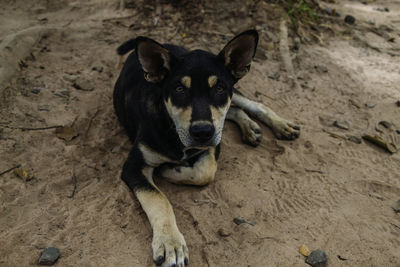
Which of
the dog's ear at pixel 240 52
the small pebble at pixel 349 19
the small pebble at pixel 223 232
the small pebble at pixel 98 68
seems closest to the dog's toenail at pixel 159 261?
the small pebble at pixel 223 232

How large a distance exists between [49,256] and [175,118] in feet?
5.16

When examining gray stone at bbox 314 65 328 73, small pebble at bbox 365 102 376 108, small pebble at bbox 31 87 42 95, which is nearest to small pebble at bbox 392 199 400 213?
small pebble at bbox 365 102 376 108

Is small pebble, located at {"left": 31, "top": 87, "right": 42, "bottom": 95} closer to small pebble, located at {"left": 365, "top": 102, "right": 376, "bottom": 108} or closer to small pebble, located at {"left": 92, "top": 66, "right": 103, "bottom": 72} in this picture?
small pebble, located at {"left": 92, "top": 66, "right": 103, "bottom": 72}

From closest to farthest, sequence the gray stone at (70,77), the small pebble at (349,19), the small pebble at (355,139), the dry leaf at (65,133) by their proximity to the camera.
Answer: the dry leaf at (65,133)
the small pebble at (355,139)
the gray stone at (70,77)
the small pebble at (349,19)

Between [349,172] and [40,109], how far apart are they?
3.95 m

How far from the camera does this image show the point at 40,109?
4.35 meters

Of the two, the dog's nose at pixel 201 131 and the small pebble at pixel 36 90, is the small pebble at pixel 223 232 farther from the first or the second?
the small pebble at pixel 36 90

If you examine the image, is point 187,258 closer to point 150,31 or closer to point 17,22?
point 150,31

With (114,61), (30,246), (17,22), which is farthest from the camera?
(17,22)

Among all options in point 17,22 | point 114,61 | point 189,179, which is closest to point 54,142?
point 189,179

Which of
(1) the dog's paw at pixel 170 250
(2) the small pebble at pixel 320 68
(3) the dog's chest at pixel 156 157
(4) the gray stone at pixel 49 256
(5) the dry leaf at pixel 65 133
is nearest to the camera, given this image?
(4) the gray stone at pixel 49 256

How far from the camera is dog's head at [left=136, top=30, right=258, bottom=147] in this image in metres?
3.00

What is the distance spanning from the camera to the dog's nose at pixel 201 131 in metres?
2.91

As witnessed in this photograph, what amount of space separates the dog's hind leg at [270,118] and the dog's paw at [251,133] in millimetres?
277
